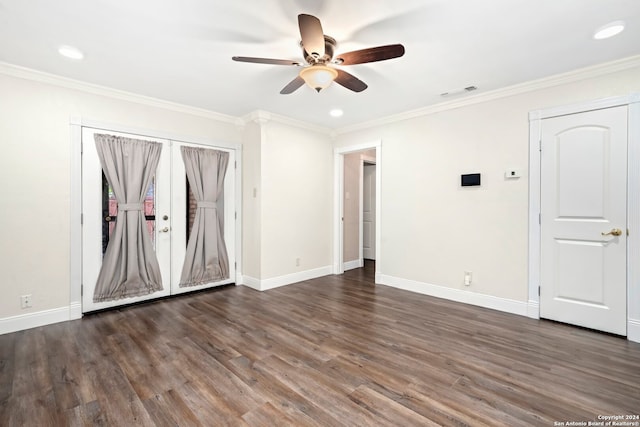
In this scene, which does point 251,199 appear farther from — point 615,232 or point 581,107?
point 615,232

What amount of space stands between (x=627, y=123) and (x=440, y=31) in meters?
2.10

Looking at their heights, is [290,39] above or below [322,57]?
above

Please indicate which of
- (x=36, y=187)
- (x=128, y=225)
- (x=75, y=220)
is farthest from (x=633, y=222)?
(x=36, y=187)

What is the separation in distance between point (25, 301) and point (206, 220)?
2.03 meters

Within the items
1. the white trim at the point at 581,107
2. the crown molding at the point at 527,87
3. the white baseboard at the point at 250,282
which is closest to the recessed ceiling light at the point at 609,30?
the crown molding at the point at 527,87

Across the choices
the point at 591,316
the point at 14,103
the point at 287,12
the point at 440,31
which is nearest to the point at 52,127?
the point at 14,103

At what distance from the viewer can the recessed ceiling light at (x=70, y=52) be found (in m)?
2.63

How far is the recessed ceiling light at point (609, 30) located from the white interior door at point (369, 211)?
15.2 feet

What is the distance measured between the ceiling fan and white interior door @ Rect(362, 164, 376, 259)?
4.35 metres

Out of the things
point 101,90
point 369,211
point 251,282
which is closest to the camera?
point 101,90

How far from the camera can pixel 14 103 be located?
3.01 metres

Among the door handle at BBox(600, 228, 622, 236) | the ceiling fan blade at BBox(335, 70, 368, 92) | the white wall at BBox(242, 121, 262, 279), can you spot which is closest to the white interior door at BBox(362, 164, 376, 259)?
the white wall at BBox(242, 121, 262, 279)

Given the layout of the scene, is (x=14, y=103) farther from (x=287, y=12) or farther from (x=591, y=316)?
(x=591, y=316)

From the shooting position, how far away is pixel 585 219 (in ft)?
10.1
